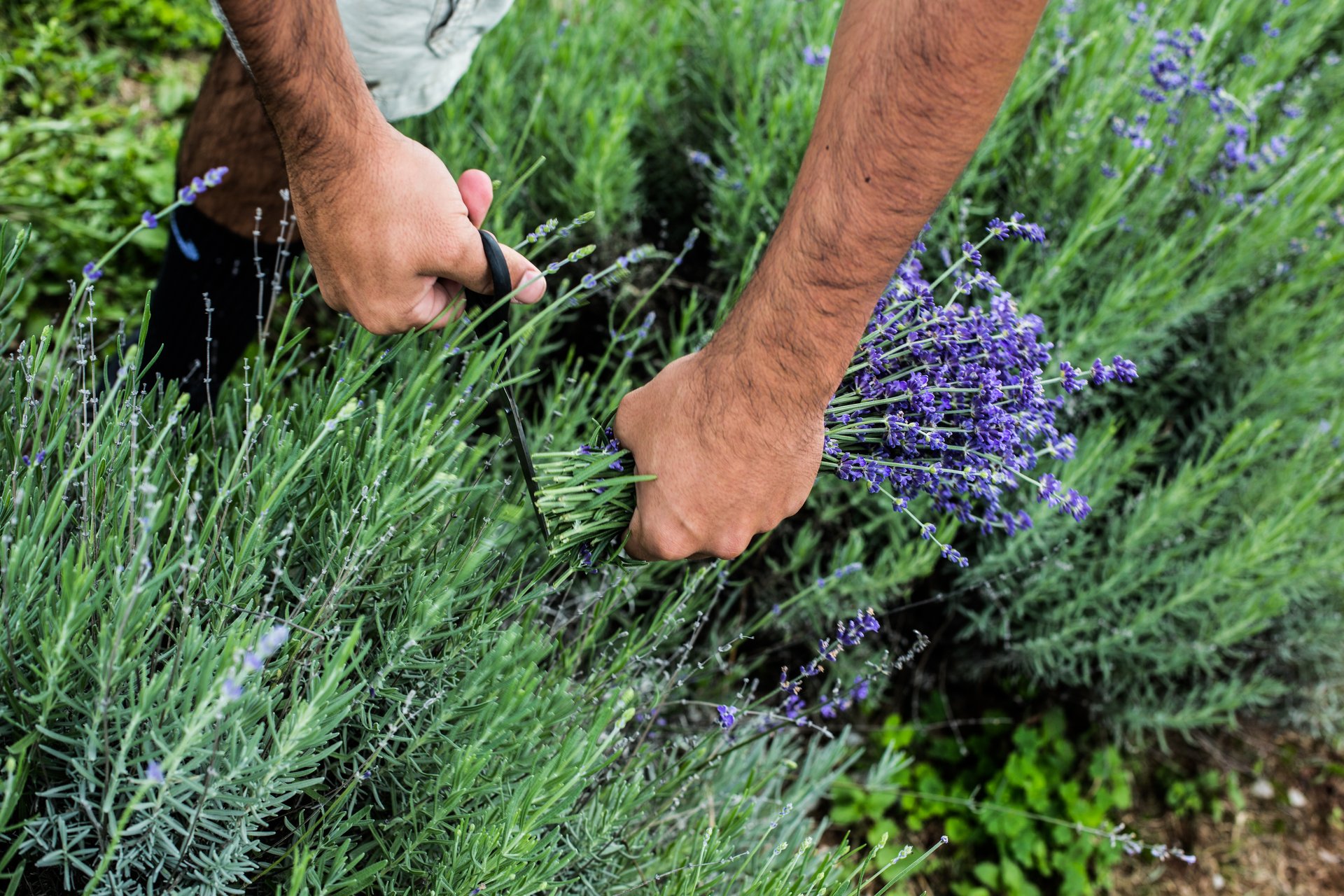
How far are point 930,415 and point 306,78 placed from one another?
3.51 feet

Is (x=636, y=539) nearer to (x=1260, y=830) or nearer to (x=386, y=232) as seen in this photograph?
(x=386, y=232)

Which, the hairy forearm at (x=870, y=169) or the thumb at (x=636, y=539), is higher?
the hairy forearm at (x=870, y=169)

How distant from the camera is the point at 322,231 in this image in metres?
1.33

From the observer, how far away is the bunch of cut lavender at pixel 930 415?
4.54 feet

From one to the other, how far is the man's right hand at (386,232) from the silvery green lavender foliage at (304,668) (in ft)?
0.24

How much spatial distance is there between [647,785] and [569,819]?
26cm

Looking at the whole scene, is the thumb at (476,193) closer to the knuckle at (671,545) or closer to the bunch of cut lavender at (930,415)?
the bunch of cut lavender at (930,415)

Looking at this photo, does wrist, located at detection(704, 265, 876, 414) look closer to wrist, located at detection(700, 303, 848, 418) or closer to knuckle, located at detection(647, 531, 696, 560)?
wrist, located at detection(700, 303, 848, 418)

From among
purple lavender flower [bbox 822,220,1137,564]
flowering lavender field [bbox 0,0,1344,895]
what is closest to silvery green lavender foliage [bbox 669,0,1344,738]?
flowering lavender field [bbox 0,0,1344,895]

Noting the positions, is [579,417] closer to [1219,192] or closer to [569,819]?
[569,819]

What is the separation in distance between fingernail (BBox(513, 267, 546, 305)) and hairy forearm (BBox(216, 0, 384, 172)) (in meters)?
0.32

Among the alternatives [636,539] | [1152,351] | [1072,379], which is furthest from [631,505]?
[1152,351]

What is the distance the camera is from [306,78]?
126 centimetres

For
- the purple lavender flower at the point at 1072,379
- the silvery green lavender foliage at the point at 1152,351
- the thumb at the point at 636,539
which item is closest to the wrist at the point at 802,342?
the thumb at the point at 636,539
